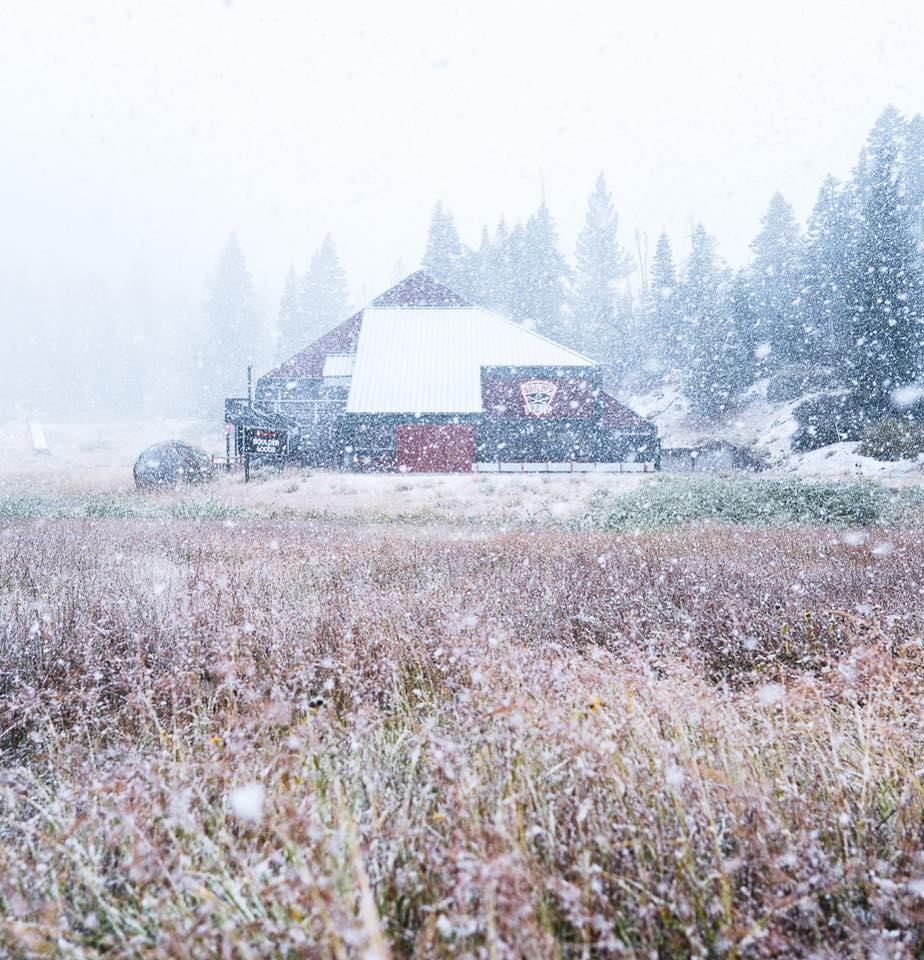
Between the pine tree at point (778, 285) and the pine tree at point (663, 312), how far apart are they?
580cm

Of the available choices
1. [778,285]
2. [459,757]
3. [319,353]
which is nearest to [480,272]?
[778,285]

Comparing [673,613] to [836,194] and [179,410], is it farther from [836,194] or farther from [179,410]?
[179,410]

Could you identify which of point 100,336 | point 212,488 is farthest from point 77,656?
point 100,336

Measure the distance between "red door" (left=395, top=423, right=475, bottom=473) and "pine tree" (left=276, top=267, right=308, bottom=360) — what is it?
31426 mm

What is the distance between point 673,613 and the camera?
507 centimetres

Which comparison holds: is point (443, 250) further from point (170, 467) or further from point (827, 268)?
point (170, 467)

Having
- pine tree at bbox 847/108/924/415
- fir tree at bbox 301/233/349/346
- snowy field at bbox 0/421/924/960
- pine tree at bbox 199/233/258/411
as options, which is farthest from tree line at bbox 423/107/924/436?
snowy field at bbox 0/421/924/960

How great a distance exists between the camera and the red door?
82.3ft

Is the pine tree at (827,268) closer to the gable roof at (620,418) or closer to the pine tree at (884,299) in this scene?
the pine tree at (884,299)

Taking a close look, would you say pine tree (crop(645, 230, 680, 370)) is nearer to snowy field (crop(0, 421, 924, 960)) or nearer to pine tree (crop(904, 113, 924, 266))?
pine tree (crop(904, 113, 924, 266))

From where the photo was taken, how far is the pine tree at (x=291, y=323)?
53.0 meters

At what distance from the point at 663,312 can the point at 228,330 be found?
41915 mm

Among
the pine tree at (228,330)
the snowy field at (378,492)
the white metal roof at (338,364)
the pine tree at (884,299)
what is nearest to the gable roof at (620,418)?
the snowy field at (378,492)

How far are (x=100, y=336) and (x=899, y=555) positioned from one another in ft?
322
